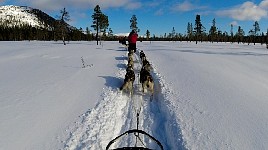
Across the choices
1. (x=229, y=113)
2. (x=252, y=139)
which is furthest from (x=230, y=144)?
(x=229, y=113)

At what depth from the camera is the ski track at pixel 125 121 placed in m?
5.68

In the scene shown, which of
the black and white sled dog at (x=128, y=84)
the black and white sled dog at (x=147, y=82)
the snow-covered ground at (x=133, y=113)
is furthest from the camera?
the black and white sled dog at (x=128, y=84)

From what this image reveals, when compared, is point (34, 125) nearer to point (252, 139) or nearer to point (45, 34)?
point (252, 139)

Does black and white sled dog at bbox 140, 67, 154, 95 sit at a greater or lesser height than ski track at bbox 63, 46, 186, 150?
greater

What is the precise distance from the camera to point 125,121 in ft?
23.0

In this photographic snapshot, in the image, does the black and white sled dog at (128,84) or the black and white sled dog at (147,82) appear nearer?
the black and white sled dog at (147,82)

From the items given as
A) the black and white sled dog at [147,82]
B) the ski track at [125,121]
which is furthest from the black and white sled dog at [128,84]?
the black and white sled dog at [147,82]

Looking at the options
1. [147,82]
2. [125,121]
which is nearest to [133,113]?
[125,121]

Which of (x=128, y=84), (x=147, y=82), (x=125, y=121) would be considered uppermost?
(x=147, y=82)

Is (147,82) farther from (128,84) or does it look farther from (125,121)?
(125,121)

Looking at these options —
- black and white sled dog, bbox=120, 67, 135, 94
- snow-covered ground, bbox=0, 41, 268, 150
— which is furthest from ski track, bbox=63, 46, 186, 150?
black and white sled dog, bbox=120, 67, 135, 94

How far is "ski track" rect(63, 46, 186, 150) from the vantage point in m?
5.68

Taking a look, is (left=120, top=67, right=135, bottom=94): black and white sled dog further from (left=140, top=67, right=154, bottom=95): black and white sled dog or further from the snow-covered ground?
(left=140, top=67, right=154, bottom=95): black and white sled dog

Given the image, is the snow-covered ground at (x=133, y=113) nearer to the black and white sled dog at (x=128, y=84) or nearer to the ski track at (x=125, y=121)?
the ski track at (x=125, y=121)
